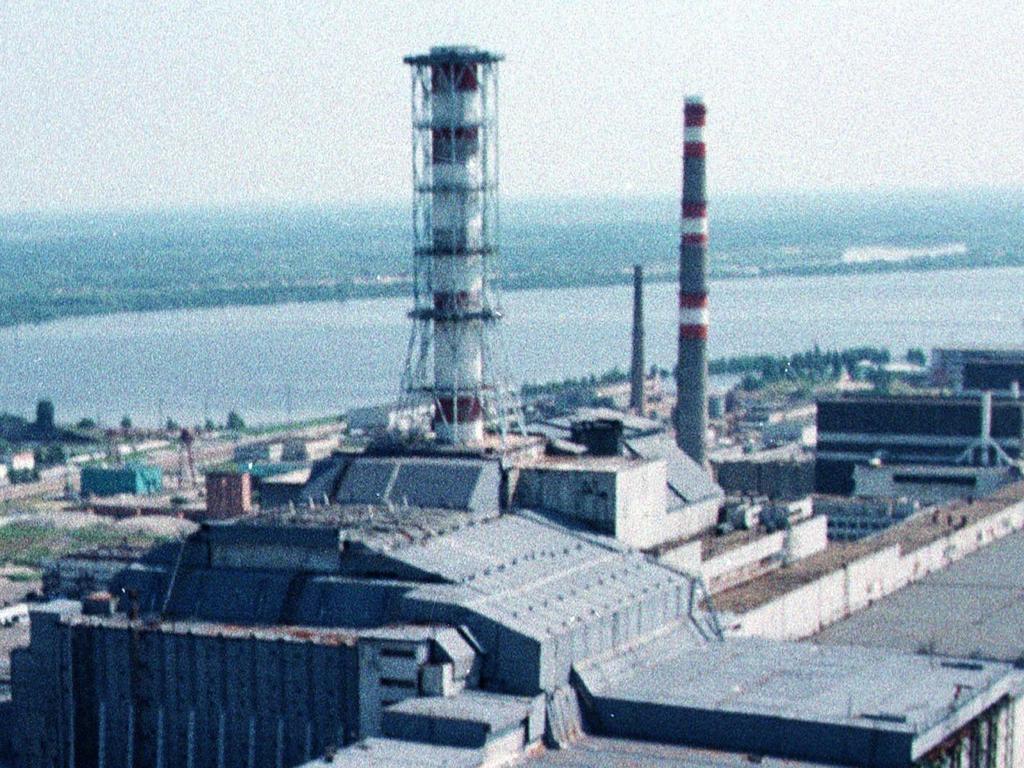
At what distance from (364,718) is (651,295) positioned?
107338 mm

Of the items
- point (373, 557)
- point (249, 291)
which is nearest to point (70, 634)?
point (373, 557)

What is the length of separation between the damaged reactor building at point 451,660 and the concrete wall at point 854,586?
6.58ft

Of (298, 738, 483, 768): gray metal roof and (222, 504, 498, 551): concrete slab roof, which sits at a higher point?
(222, 504, 498, 551): concrete slab roof

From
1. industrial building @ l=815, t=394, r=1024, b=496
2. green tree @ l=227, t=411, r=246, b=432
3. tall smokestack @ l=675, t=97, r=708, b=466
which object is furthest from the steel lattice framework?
green tree @ l=227, t=411, r=246, b=432

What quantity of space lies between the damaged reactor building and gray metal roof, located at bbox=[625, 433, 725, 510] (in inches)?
132

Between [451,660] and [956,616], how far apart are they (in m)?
10.9

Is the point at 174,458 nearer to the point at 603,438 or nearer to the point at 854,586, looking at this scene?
the point at 854,586

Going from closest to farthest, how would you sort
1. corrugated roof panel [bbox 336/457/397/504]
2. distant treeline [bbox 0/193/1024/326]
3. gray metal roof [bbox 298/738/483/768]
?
gray metal roof [bbox 298/738/483/768] → corrugated roof panel [bbox 336/457/397/504] → distant treeline [bbox 0/193/1024/326]

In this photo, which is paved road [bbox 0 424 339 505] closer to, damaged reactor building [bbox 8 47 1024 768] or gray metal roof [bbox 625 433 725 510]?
gray metal roof [bbox 625 433 725 510]

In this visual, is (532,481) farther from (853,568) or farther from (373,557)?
(853,568)

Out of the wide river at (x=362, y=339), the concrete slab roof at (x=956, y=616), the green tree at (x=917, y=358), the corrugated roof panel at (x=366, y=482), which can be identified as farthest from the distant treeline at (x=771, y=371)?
the corrugated roof panel at (x=366, y=482)

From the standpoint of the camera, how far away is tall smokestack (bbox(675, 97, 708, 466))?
1364 inches

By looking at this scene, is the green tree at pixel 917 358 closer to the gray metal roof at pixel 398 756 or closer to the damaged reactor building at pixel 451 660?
the damaged reactor building at pixel 451 660

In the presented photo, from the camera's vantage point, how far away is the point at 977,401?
4128 centimetres
